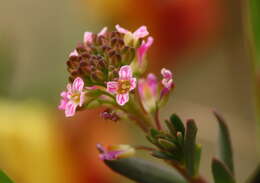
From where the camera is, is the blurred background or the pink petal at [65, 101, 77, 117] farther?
the blurred background

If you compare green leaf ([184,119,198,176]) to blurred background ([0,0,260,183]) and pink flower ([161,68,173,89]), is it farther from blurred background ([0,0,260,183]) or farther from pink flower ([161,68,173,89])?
blurred background ([0,0,260,183])

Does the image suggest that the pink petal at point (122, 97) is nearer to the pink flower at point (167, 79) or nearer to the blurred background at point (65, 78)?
the pink flower at point (167, 79)

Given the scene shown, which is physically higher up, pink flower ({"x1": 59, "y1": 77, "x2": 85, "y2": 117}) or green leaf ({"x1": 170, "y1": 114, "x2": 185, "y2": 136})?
pink flower ({"x1": 59, "y1": 77, "x2": 85, "y2": 117})

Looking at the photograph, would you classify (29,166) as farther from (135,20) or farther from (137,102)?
(135,20)

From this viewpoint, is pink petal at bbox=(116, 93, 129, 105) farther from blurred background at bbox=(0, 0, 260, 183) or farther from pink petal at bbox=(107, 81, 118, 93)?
blurred background at bbox=(0, 0, 260, 183)

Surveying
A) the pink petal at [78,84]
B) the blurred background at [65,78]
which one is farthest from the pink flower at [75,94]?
the blurred background at [65,78]

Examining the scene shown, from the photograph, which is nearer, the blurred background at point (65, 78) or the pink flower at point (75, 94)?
the pink flower at point (75, 94)

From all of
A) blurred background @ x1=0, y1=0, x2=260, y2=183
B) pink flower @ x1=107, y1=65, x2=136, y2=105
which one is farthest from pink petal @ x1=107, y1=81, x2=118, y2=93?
blurred background @ x1=0, y1=0, x2=260, y2=183
